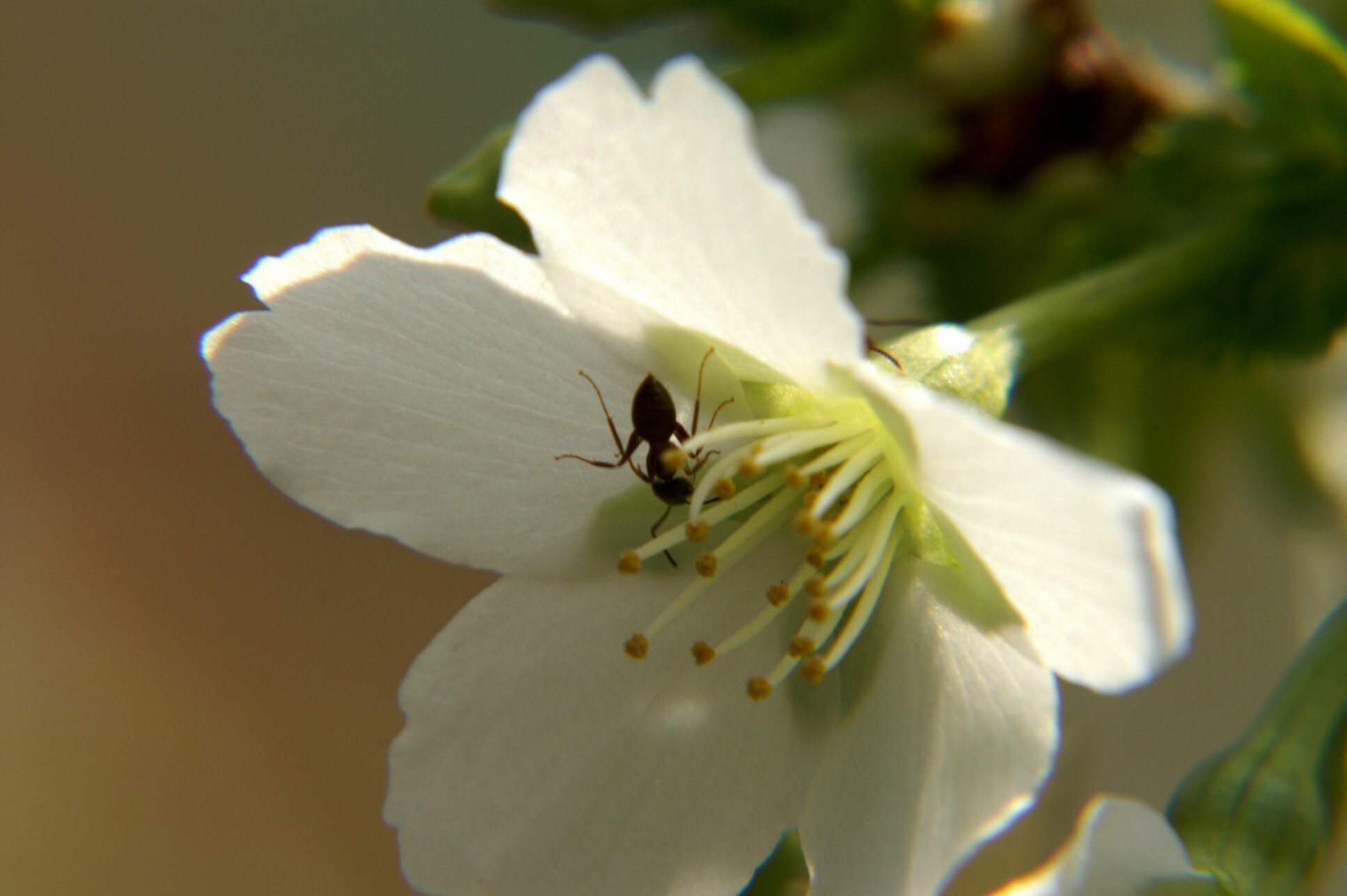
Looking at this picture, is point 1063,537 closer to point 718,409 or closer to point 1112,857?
point 1112,857

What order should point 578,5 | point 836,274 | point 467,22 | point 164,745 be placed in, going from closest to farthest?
point 836,274, point 578,5, point 164,745, point 467,22

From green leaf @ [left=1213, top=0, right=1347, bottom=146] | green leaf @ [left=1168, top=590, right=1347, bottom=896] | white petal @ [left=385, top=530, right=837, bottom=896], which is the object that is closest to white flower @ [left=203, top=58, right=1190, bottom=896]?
white petal @ [left=385, top=530, right=837, bottom=896]

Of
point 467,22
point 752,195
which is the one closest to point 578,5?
point 752,195

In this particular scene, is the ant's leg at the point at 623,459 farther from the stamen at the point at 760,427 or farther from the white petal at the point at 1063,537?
the white petal at the point at 1063,537

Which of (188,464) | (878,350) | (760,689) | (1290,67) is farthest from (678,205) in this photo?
(188,464)

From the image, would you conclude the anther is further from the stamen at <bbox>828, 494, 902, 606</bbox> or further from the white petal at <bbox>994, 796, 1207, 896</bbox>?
the white petal at <bbox>994, 796, 1207, 896</bbox>

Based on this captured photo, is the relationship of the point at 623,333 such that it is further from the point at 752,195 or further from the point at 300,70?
the point at 300,70
